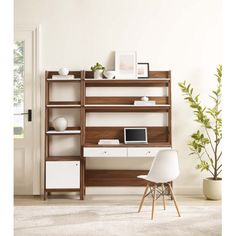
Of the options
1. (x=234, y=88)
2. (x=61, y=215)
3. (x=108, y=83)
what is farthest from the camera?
(x=108, y=83)

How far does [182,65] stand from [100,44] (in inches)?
44.1

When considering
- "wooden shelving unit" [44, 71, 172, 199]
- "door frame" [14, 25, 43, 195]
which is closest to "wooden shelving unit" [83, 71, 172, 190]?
"wooden shelving unit" [44, 71, 172, 199]

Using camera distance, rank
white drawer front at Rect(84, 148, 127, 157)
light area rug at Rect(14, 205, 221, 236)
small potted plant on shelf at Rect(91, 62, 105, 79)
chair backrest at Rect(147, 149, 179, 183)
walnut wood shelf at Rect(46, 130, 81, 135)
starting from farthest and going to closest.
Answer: small potted plant on shelf at Rect(91, 62, 105, 79), walnut wood shelf at Rect(46, 130, 81, 135), white drawer front at Rect(84, 148, 127, 157), chair backrest at Rect(147, 149, 179, 183), light area rug at Rect(14, 205, 221, 236)

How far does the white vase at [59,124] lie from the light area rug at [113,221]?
3.29ft

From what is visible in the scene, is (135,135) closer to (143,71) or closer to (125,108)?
(125,108)

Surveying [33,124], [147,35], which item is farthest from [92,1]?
[33,124]

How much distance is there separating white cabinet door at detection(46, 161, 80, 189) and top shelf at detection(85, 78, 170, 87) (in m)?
1.05

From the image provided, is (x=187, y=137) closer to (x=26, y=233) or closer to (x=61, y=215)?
(x=61, y=215)

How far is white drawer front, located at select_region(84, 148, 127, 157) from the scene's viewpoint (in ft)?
15.9

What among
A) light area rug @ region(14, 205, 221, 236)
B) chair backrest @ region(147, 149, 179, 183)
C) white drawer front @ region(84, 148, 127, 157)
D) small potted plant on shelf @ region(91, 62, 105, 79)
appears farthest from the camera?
small potted plant on shelf @ region(91, 62, 105, 79)

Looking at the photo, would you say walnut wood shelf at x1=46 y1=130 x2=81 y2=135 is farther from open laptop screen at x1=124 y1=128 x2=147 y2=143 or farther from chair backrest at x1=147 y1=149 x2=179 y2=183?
chair backrest at x1=147 y1=149 x2=179 y2=183

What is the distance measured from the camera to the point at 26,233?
3.50 m

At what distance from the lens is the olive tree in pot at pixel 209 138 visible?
4.90 meters

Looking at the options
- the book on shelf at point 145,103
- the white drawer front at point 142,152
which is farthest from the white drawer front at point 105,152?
the book on shelf at point 145,103
